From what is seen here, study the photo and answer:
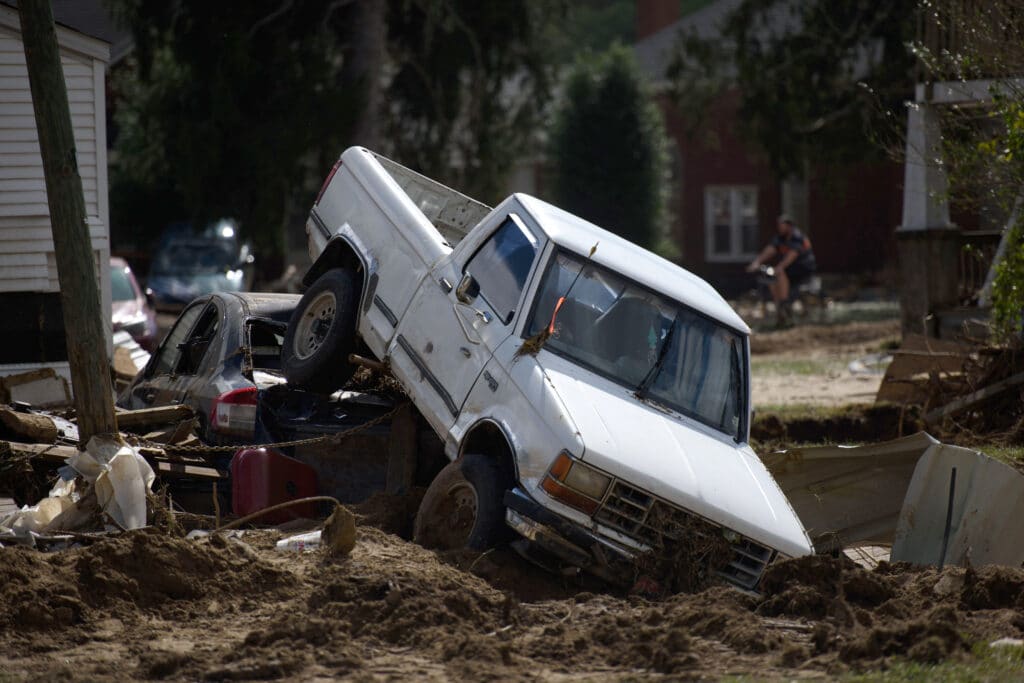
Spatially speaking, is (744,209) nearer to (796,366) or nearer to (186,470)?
(796,366)

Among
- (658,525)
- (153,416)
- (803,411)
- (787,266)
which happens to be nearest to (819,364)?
(803,411)

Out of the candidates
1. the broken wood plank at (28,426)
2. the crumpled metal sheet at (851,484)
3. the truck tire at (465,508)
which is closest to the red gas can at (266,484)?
the truck tire at (465,508)

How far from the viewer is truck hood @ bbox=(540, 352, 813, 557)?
22.1 feet

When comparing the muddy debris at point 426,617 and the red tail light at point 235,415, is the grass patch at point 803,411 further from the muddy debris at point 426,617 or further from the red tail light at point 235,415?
the muddy debris at point 426,617

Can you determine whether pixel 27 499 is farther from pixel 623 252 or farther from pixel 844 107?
pixel 844 107

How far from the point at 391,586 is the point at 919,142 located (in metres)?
→ 14.5

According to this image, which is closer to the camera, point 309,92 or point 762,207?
point 309,92

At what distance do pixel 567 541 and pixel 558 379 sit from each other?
0.91 meters

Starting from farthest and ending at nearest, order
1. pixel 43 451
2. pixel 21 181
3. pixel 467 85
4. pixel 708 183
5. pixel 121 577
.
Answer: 1. pixel 708 183
2. pixel 467 85
3. pixel 21 181
4. pixel 43 451
5. pixel 121 577

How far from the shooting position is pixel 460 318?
794 centimetres

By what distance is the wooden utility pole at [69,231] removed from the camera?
8.13 m

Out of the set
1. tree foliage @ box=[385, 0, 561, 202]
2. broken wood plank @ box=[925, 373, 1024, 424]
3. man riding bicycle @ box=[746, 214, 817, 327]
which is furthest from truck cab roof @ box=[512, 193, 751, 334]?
tree foliage @ box=[385, 0, 561, 202]

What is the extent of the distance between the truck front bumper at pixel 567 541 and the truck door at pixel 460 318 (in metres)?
1.07

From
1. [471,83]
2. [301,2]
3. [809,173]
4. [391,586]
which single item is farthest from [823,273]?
[391,586]
